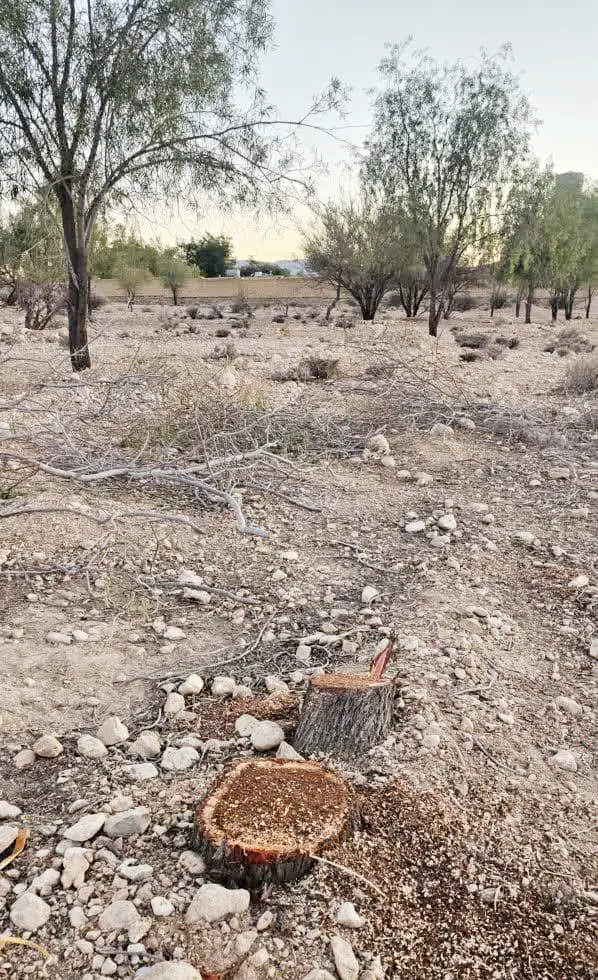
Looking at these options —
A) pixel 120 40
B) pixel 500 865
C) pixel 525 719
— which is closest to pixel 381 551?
pixel 525 719

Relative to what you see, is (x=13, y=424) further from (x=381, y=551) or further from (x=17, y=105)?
(x=17, y=105)

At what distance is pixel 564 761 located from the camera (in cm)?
254

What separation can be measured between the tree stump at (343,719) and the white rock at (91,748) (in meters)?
0.66

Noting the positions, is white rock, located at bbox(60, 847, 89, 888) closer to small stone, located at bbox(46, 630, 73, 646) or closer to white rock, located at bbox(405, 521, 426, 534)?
small stone, located at bbox(46, 630, 73, 646)

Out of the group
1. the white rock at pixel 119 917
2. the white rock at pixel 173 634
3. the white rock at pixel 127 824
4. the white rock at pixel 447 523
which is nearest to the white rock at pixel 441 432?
the white rock at pixel 447 523

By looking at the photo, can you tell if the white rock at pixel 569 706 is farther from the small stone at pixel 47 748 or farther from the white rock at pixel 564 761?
the small stone at pixel 47 748

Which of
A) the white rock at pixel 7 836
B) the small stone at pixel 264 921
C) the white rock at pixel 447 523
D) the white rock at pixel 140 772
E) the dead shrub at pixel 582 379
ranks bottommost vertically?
the white rock at pixel 140 772

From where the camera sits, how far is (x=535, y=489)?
5.81m

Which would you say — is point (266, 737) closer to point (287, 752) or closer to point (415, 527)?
point (287, 752)

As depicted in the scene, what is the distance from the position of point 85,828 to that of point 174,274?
3895cm

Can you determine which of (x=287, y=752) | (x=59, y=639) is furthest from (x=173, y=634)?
(x=287, y=752)

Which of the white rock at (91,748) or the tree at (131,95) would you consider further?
the tree at (131,95)

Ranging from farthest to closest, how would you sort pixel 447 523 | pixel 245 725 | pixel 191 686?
pixel 447 523, pixel 191 686, pixel 245 725

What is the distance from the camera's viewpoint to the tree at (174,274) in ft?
123
